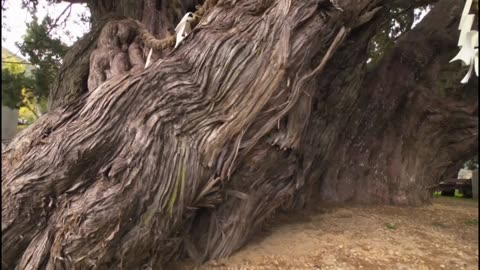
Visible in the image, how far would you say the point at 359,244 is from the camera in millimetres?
4258

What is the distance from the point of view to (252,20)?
4.51m

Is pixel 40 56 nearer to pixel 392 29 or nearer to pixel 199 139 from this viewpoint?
pixel 199 139

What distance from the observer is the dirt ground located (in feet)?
12.7

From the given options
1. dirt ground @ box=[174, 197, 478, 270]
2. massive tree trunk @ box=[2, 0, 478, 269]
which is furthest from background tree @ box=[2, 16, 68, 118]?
dirt ground @ box=[174, 197, 478, 270]

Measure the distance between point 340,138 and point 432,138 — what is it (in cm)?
159

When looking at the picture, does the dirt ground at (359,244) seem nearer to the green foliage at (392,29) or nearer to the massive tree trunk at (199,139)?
the massive tree trunk at (199,139)

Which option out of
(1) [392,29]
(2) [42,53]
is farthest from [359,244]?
(2) [42,53]

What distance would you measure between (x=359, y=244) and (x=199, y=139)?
1859 millimetres

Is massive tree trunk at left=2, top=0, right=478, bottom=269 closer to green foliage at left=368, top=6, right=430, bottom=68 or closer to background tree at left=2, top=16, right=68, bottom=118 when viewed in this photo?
green foliage at left=368, top=6, right=430, bottom=68

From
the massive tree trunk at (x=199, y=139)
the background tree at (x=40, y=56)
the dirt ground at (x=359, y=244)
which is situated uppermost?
the background tree at (x=40, y=56)

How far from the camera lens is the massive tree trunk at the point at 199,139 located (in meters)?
3.44

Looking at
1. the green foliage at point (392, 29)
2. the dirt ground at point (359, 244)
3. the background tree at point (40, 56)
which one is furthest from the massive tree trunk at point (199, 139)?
the background tree at point (40, 56)

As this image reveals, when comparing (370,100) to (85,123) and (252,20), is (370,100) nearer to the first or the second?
(252,20)

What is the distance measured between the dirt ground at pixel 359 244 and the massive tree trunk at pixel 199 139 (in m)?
0.23
